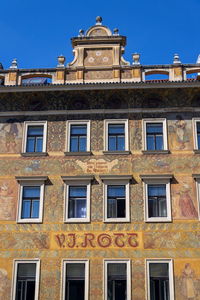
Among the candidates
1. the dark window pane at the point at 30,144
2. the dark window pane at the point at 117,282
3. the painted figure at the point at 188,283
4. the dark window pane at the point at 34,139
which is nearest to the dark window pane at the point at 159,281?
the painted figure at the point at 188,283

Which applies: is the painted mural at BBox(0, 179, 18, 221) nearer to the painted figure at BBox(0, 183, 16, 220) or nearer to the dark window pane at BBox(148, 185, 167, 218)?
the painted figure at BBox(0, 183, 16, 220)

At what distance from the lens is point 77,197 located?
1728 centimetres

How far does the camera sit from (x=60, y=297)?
15.8 metres

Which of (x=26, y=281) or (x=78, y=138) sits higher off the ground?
(x=78, y=138)

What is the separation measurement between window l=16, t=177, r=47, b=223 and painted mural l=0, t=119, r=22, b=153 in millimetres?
1330

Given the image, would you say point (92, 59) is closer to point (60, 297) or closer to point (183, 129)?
point (183, 129)

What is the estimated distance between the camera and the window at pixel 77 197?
17000 mm

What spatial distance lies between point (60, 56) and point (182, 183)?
7.14m

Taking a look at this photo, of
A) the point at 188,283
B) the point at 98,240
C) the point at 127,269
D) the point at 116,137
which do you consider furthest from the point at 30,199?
the point at 188,283

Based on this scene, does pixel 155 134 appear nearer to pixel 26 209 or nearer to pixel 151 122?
pixel 151 122

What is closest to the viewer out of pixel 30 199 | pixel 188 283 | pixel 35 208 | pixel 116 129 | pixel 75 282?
pixel 188 283

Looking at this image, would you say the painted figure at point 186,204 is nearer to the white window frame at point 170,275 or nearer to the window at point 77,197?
the white window frame at point 170,275

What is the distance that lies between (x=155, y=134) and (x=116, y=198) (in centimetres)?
291

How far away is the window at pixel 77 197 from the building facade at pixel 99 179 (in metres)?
0.04
